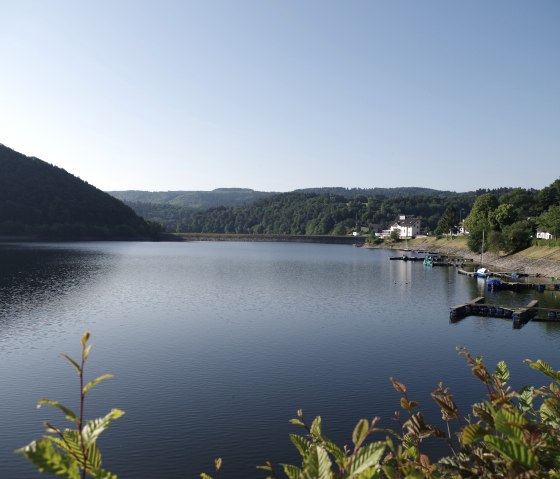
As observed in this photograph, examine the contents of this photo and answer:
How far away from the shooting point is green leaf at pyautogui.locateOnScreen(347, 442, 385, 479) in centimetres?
333

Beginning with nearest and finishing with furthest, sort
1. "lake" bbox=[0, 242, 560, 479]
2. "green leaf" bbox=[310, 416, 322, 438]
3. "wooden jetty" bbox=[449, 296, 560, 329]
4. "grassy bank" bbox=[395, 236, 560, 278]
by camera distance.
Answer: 1. "green leaf" bbox=[310, 416, 322, 438]
2. "lake" bbox=[0, 242, 560, 479]
3. "wooden jetty" bbox=[449, 296, 560, 329]
4. "grassy bank" bbox=[395, 236, 560, 278]

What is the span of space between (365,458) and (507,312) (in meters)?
58.8

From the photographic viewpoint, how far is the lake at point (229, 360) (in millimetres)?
22578

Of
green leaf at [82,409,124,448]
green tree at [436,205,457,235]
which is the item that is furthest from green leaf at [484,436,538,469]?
green tree at [436,205,457,235]

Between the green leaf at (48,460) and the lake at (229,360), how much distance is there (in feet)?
60.6

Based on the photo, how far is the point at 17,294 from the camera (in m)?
63.0

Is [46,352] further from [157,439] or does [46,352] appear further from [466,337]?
[466,337]

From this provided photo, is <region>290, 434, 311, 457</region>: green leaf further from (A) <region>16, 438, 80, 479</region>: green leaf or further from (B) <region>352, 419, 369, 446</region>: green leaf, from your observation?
(A) <region>16, 438, 80, 479</region>: green leaf

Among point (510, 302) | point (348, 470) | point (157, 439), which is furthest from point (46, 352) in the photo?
point (510, 302)

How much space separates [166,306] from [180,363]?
2519 cm

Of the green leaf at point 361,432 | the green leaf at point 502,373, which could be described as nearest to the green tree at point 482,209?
the green leaf at point 502,373

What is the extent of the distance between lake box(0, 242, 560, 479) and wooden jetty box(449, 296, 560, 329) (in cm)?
124

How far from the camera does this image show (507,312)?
55906 millimetres

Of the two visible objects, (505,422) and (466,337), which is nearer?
(505,422)
